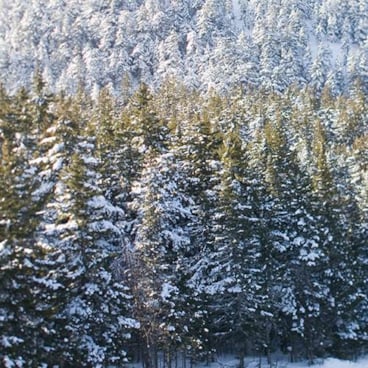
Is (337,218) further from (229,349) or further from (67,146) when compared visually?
(67,146)

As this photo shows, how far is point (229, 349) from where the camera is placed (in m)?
40.5

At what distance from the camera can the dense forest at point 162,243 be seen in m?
20.8

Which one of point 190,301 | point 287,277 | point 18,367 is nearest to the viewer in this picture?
point 18,367

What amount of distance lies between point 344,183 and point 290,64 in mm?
93482

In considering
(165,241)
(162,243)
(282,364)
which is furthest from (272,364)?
(162,243)

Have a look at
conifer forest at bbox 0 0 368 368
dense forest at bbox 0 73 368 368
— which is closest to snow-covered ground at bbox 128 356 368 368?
conifer forest at bbox 0 0 368 368

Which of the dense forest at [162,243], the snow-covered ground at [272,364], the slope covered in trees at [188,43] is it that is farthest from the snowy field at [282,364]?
the slope covered in trees at [188,43]

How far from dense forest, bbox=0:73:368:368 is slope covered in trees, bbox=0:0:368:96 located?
8182 centimetres

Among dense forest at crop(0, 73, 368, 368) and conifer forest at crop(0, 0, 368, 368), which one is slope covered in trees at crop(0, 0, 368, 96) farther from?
dense forest at crop(0, 73, 368, 368)

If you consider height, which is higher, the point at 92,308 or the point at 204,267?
the point at 204,267

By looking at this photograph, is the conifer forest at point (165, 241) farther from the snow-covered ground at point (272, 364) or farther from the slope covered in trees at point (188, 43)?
the slope covered in trees at point (188, 43)

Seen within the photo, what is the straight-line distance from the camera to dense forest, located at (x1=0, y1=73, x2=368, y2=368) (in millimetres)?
20828

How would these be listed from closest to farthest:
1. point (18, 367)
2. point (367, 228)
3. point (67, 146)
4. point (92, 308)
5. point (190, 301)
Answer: point (18, 367)
point (92, 308)
point (67, 146)
point (190, 301)
point (367, 228)

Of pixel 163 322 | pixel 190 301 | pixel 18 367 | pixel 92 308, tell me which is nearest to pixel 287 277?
pixel 190 301
